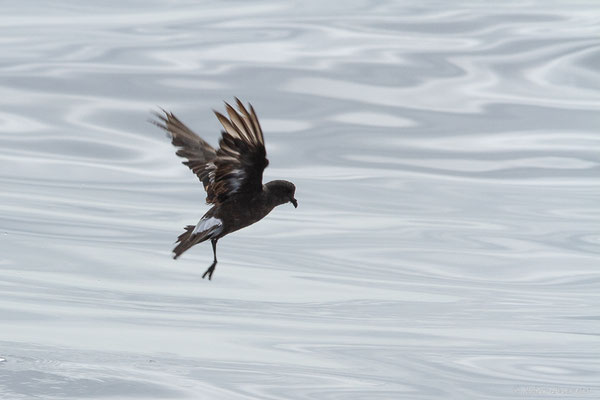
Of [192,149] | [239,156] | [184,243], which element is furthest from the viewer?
[192,149]

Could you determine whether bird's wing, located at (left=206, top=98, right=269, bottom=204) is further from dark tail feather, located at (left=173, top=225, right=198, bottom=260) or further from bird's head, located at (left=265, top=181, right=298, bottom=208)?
dark tail feather, located at (left=173, top=225, right=198, bottom=260)

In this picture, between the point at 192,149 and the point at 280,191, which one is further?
the point at 192,149

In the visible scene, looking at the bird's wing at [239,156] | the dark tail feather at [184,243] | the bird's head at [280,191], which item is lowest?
the dark tail feather at [184,243]

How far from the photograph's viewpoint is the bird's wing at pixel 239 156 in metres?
9.13

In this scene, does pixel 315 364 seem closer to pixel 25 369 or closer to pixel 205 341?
pixel 205 341

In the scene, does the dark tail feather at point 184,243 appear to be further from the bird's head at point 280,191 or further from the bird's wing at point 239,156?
the bird's head at point 280,191

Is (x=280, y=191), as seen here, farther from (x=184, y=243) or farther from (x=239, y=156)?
(x=184, y=243)

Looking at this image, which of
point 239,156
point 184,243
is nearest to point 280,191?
point 239,156

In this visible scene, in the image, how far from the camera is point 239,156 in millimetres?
9414

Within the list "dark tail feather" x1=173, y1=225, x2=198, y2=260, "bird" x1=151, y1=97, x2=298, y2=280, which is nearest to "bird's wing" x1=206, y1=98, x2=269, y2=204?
"bird" x1=151, y1=97, x2=298, y2=280

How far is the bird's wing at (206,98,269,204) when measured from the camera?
360 inches

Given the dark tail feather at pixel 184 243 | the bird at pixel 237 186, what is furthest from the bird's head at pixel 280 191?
the dark tail feather at pixel 184 243

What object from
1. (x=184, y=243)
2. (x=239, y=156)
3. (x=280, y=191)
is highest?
(x=239, y=156)

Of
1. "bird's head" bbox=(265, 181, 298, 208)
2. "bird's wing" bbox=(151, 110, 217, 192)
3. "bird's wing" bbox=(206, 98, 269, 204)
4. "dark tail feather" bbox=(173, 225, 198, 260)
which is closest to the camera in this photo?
"bird's wing" bbox=(206, 98, 269, 204)
